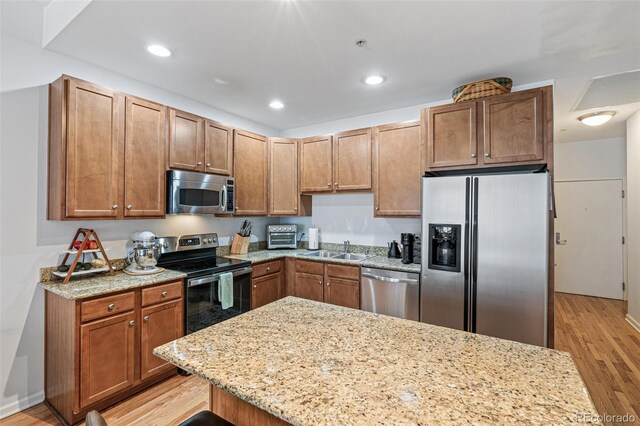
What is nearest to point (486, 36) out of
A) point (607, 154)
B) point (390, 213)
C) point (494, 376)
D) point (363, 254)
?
point (390, 213)

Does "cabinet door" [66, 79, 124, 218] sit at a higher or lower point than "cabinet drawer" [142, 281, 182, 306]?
higher

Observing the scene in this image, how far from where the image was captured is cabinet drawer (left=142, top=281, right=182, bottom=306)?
94.3 inches

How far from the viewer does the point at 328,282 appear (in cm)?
339

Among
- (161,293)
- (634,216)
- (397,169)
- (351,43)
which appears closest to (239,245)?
(161,293)

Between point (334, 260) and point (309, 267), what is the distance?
1.19 feet

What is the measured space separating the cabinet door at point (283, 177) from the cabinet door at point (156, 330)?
171 cm

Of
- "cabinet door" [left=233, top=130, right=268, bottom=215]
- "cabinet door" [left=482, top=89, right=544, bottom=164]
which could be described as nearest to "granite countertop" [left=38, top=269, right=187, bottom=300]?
"cabinet door" [left=233, top=130, right=268, bottom=215]

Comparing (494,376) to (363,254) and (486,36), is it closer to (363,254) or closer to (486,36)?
(486,36)

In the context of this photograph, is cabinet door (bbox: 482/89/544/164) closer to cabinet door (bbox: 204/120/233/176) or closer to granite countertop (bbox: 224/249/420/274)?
granite countertop (bbox: 224/249/420/274)

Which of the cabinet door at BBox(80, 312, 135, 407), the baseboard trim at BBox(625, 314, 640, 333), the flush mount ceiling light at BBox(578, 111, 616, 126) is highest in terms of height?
the flush mount ceiling light at BBox(578, 111, 616, 126)

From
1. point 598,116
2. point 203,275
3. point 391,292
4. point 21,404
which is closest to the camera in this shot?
point 21,404

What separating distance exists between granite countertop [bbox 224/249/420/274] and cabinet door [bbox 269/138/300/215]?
1.70ft

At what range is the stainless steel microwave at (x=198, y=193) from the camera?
9.30 feet

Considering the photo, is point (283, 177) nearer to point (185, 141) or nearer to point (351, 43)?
point (185, 141)
